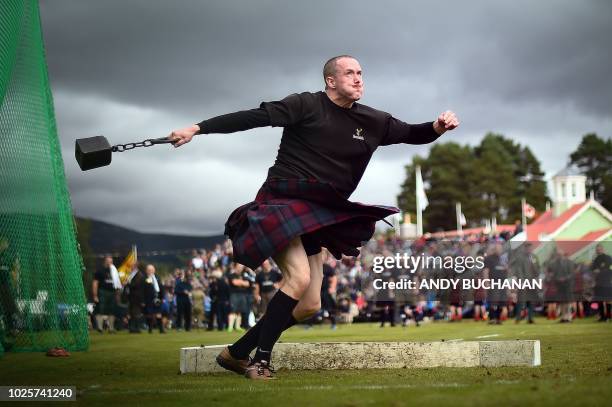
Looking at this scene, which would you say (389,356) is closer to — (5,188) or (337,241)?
(337,241)

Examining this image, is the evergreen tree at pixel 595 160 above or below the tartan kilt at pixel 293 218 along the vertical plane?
above

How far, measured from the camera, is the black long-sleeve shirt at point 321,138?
550 centimetres

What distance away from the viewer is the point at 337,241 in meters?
5.82

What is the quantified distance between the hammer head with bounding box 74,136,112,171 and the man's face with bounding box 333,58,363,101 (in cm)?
155

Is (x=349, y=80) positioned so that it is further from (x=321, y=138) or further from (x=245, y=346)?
(x=245, y=346)

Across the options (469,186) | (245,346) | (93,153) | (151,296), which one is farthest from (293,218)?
(469,186)

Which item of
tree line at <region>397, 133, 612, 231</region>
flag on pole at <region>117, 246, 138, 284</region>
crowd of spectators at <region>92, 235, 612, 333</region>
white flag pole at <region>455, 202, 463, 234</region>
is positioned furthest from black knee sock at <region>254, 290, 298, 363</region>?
tree line at <region>397, 133, 612, 231</region>

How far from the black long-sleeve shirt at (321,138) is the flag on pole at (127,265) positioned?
22483 millimetres

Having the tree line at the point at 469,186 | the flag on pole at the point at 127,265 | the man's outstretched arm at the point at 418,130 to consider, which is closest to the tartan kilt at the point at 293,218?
the man's outstretched arm at the point at 418,130

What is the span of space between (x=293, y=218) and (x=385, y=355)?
151 cm

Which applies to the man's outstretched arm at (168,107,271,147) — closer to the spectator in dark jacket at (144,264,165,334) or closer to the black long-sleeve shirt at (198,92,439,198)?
the black long-sleeve shirt at (198,92,439,198)

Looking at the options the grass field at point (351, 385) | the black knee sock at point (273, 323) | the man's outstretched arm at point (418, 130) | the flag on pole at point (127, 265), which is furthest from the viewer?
the flag on pole at point (127, 265)

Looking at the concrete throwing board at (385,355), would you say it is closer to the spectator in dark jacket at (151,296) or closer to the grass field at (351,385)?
the grass field at (351,385)

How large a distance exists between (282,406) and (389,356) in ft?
8.40
